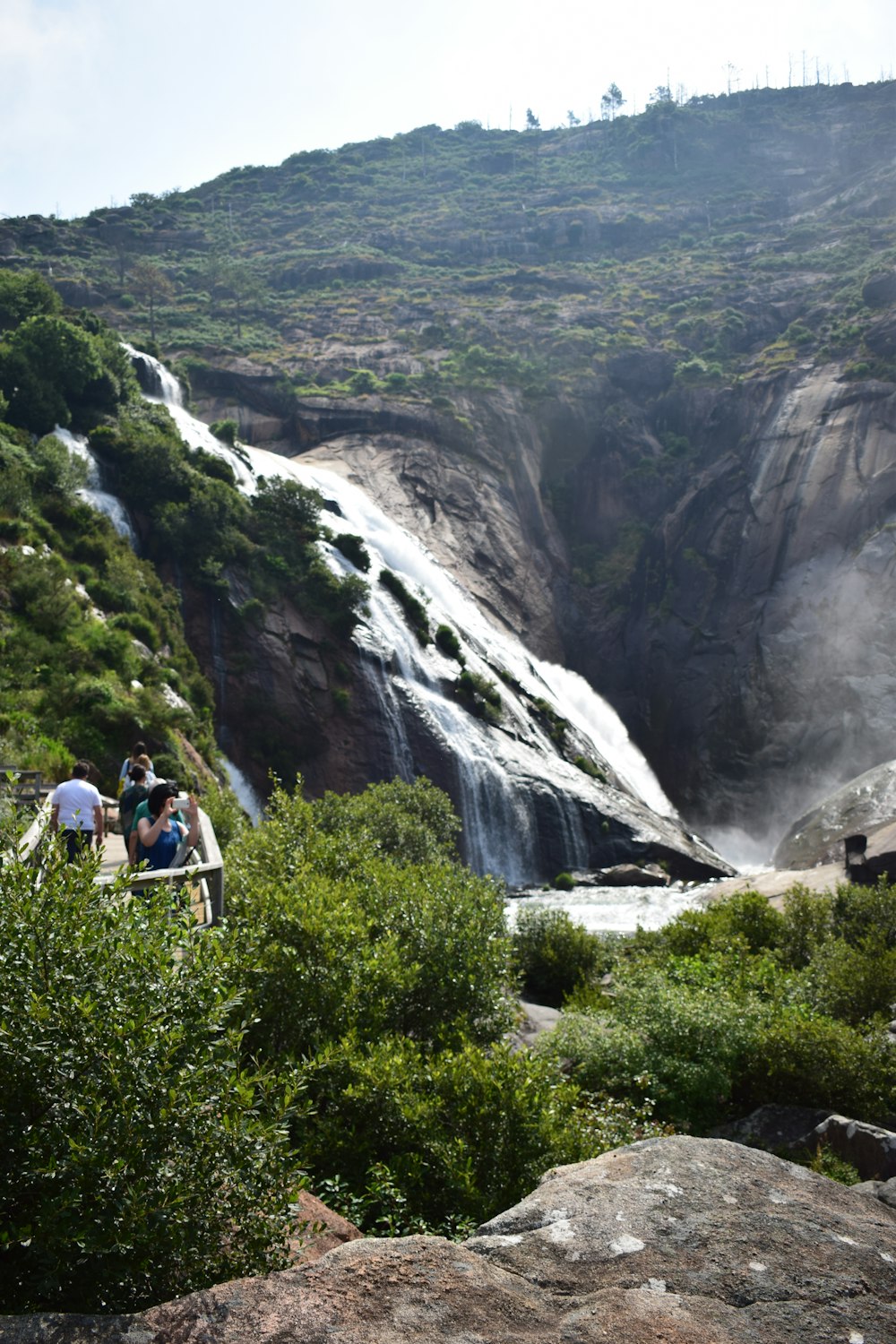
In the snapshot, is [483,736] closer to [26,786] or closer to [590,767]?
[590,767]

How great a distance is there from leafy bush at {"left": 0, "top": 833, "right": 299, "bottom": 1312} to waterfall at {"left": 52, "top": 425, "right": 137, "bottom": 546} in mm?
33100

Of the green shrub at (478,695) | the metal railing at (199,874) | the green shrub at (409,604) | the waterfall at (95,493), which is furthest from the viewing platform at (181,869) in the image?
the green shrub at (409,604)

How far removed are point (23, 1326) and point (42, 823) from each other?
112 inches

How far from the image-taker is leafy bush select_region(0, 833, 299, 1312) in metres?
3.81

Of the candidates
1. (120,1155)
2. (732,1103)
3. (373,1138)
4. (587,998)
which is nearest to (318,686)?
(587,998)

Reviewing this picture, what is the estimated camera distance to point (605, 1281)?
3912 mm

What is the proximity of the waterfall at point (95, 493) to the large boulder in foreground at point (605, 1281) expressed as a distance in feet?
112

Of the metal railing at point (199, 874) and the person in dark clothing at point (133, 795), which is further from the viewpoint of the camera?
the person in dark clothing at point (133, 795)

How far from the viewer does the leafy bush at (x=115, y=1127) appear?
12.5ft

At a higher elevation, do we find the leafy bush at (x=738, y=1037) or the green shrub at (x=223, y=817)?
the green shrub at (x=223, y=817)

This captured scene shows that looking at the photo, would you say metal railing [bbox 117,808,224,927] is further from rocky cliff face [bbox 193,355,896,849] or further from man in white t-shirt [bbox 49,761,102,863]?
rocky cliff face [bbox 193,355,896,849]

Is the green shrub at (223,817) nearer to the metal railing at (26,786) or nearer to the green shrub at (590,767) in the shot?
the metal railing at (26,786)

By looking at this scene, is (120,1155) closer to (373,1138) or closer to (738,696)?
(373,1138)

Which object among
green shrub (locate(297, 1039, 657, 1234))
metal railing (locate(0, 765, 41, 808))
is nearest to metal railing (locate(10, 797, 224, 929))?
green shrub (locate(297, 1039, 657, 1234))
